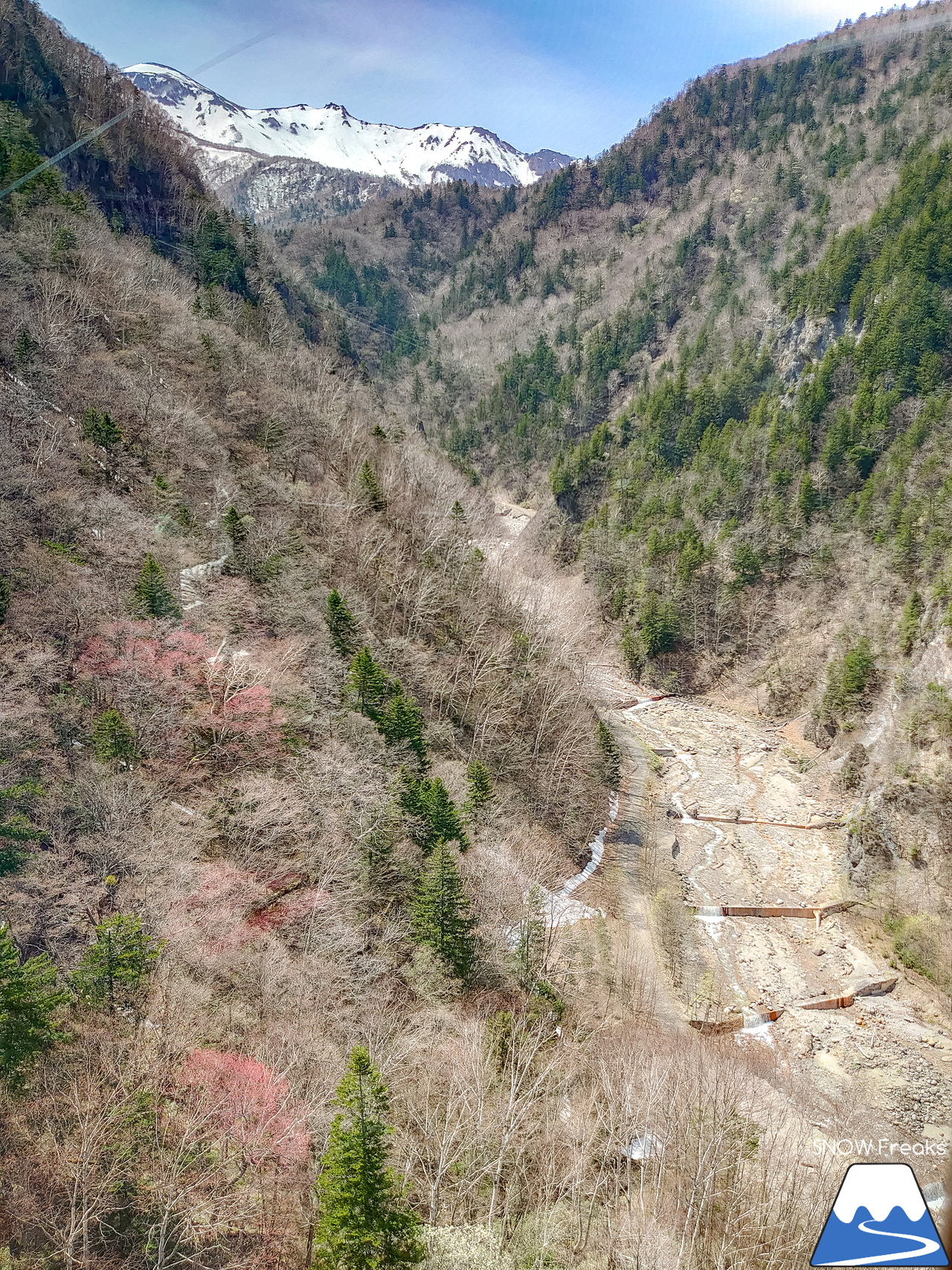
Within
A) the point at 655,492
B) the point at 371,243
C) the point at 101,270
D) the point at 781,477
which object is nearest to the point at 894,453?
the point at 781,477

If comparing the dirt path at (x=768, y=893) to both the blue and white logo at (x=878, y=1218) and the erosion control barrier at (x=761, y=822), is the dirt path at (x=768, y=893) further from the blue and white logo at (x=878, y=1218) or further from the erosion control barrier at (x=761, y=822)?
the blue and white logo at (x=878, y=1218)

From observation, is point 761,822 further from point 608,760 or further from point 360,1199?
point 360,1199

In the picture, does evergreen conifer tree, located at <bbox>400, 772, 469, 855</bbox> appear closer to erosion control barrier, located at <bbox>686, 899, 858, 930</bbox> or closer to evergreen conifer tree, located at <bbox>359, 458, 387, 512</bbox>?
erosion control barrier, located at <bbox>686, 899, 858, 930</bbox>

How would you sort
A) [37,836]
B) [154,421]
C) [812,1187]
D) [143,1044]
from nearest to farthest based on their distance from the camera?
[143,1044] < [812,1187] < [37,836] < [154,421]

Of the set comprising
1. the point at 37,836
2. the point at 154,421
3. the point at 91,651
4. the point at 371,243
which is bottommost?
the point at 37,836

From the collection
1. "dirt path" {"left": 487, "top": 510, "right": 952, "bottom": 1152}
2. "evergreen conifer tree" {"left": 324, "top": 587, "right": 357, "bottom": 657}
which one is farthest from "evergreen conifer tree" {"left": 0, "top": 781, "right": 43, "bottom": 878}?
"dirt path" {"left": 487, "top": 510, "right": 952, "bottom": 1152}

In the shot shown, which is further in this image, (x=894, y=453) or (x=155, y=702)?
(x=894, y=453)

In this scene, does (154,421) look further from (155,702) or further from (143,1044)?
(143,1044)
